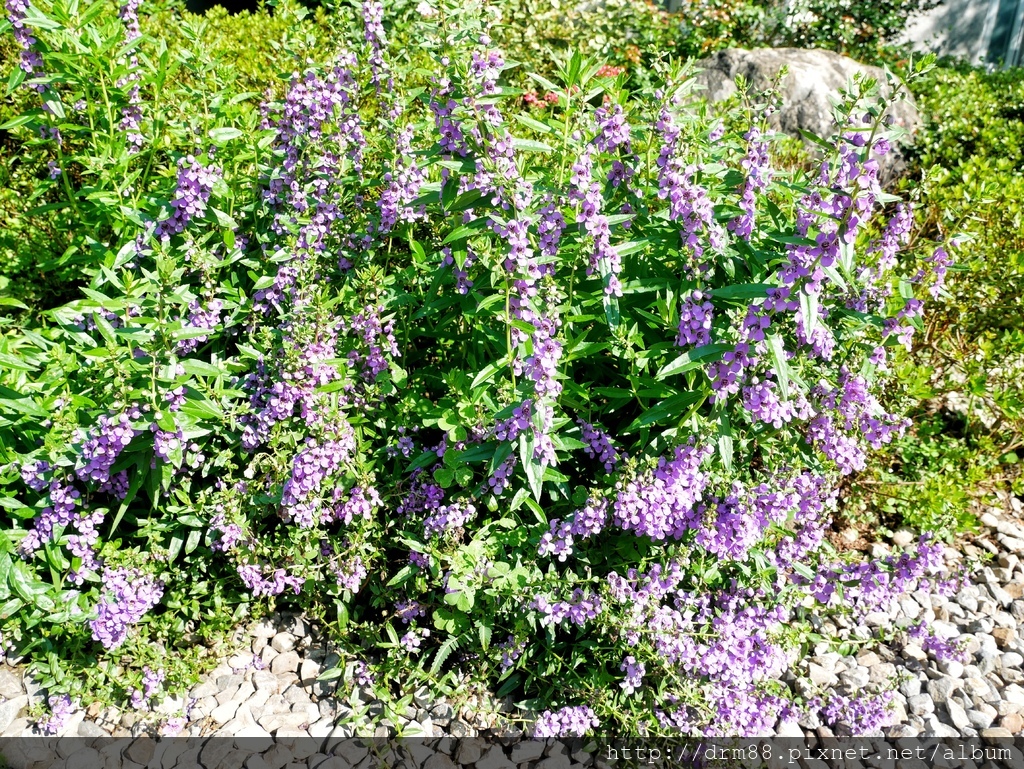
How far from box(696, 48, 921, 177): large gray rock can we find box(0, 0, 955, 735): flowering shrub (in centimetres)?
398

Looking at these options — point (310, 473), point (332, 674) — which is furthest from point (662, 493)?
point (332, 674)

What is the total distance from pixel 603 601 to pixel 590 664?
42 cm

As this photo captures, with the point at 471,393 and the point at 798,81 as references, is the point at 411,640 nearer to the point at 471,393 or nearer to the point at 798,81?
the point at 471,393

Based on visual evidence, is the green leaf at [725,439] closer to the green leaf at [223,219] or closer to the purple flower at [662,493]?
the purple flower at [662,493]

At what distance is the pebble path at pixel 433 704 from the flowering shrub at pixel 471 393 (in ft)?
0.47

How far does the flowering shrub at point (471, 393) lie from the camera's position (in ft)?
8.50

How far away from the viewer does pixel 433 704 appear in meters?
3.10

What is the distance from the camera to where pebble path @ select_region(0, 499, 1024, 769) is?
2.98 meters

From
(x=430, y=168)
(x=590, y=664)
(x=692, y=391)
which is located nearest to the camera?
(x=692, y=391)

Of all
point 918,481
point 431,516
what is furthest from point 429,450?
point 918,481

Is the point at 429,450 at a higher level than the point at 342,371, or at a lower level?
lower

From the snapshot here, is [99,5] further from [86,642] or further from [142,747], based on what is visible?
[142,747]

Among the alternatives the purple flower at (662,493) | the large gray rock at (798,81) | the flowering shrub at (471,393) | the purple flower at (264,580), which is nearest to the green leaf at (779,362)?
the flowering shrub at (471,393)

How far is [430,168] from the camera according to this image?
3320 mm
